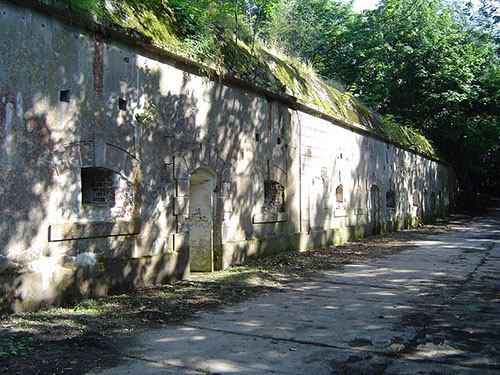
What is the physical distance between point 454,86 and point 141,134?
2062 cm

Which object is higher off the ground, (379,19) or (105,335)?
(379,19)

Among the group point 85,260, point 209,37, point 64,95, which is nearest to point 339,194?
point 209,37

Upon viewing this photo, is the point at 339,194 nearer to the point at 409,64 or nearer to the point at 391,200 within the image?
the point at 391,200

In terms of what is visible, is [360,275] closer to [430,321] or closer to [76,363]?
[430,321]

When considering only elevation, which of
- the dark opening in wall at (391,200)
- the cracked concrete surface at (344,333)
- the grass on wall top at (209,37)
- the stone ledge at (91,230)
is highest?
the grass on wall top at (209,37)

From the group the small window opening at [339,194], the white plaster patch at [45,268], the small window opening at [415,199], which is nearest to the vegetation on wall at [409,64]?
the small window opening at [415,199]

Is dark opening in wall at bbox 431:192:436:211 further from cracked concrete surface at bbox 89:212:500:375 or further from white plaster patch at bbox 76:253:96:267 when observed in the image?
white plaster patch at bbox 76:253:96:267

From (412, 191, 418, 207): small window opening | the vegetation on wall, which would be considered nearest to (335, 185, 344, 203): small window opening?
the vegetation on wall

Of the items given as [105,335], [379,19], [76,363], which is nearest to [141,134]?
[105,335]

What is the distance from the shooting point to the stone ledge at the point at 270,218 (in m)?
9.54

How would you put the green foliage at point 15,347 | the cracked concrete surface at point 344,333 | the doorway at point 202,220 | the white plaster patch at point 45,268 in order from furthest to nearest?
the doorway at point 202,220 → the white plaster patch at point 45,268 → the green foliage at point 15,347 → the cracked concrete surface at point 344,333

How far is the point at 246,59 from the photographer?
952 cm

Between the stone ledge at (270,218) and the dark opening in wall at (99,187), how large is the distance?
3.62 meters

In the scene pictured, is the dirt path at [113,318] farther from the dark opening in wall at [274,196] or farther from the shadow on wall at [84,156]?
the dark opening in wall at [274,196]
